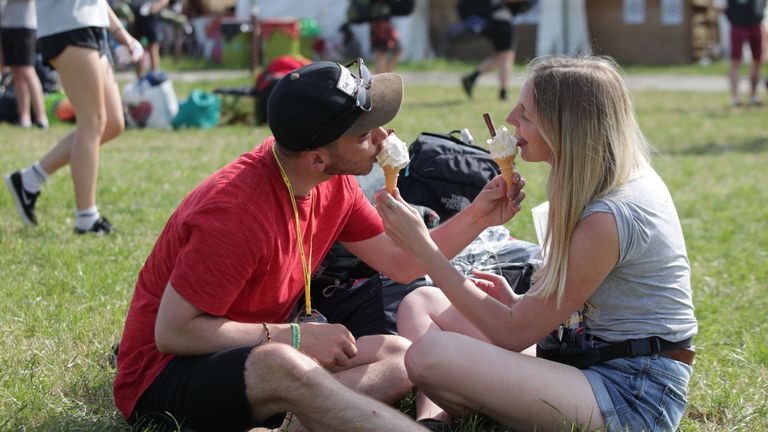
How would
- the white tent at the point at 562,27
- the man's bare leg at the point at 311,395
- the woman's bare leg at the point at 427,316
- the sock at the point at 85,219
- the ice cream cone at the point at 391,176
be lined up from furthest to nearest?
the white tent at the point at 562,27 → the sock at the point at 85,219 → the woman's bare leg at the point at 427,316 → the ice cream cone at the point at 391,176 → the man's bare leg at the point at 311,395

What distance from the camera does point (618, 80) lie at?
298cm

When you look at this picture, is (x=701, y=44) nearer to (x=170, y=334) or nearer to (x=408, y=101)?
(x=408, y=101)

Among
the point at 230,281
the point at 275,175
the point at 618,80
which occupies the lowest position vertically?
the point at 230,281

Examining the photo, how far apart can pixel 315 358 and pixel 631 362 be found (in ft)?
3.12

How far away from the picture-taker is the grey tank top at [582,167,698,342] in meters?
2.91

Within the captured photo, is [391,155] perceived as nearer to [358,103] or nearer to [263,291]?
[358,103]

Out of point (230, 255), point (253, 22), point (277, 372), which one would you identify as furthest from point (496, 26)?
point (277, 372)

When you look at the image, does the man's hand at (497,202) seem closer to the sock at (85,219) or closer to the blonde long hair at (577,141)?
the blonde long hair at (577,141)

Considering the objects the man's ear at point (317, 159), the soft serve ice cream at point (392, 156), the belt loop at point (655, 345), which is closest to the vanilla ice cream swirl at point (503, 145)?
the soft serve ice cream at point (392, 156)

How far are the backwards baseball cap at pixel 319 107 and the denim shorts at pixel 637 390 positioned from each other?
Answer: 105 cm

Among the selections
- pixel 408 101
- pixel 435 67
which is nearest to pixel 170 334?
pixel 408 101

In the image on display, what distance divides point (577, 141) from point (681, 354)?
2.41ft

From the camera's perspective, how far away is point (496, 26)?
13164 mm

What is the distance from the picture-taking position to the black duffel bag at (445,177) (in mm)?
4590
